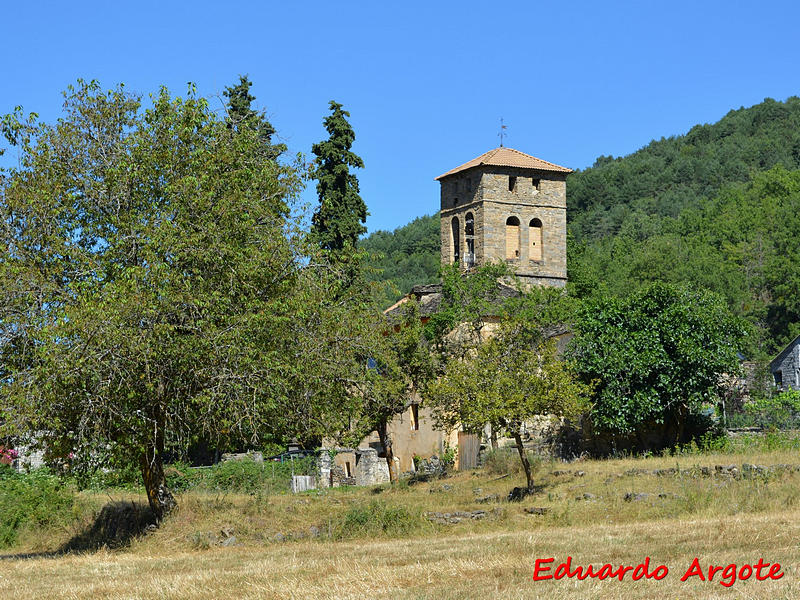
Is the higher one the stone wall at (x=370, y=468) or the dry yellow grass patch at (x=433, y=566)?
the dry yellow grass patch at (x=433, y=566)

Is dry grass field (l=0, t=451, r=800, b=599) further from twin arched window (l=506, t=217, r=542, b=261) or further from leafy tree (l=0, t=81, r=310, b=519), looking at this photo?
twin arched window (l=506, t=217, r=542, b=261)

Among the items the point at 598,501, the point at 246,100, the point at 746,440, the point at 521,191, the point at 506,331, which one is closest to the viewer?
the point at 598,501

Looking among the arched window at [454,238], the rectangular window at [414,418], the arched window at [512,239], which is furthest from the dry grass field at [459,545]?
the arched window at [454,238]

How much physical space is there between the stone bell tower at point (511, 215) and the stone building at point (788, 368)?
490 inches

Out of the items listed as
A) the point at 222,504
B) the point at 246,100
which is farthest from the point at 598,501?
the point at 246,100

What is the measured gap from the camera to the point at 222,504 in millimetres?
19562

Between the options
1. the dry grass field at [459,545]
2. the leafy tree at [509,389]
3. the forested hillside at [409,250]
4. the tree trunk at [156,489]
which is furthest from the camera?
the forested hillside at [409,250]

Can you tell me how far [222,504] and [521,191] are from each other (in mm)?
36600

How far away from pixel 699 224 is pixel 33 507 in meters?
77.1

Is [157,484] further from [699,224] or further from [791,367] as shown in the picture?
[699,224]

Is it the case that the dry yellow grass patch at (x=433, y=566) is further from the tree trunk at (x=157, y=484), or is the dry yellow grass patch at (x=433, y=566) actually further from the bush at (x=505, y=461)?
the bush at (x=505, y=461)

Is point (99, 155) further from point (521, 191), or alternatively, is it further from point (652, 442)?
point (521, 191)

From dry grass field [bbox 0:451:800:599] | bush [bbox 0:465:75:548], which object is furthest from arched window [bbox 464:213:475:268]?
bush [bbox 0:465:75:548]

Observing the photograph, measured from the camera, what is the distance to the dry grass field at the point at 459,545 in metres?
10.6
